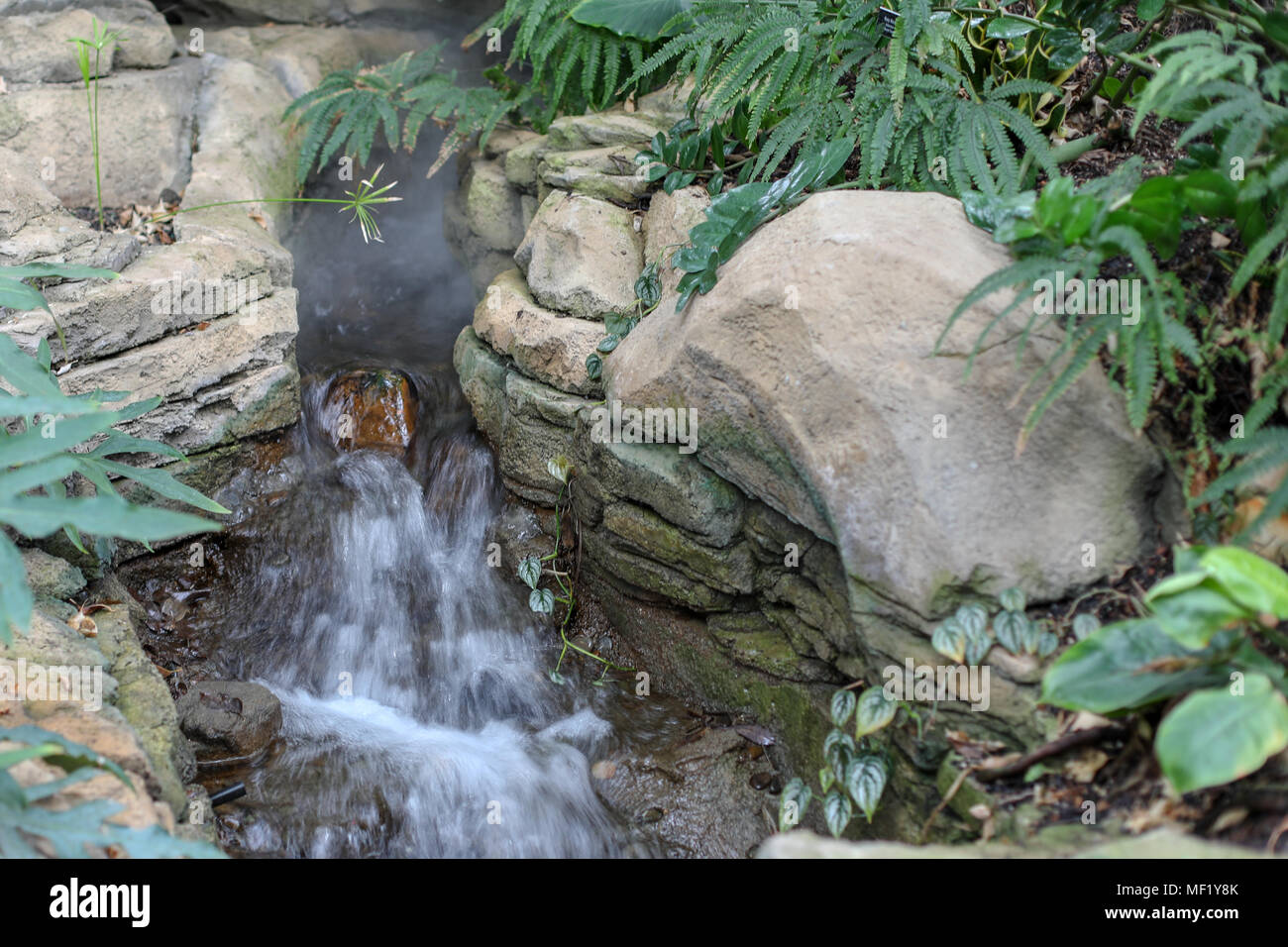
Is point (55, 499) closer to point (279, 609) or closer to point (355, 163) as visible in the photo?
point (279, 609)

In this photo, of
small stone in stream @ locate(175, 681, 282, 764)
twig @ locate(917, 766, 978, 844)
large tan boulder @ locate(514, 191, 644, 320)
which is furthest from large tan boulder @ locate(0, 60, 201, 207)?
twig @ locate(917, 766, 978, 844)

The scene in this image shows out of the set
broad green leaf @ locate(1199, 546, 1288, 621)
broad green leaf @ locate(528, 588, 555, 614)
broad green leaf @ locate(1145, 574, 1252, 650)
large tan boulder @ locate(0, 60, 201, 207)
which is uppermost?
large tan boulder @ locate(0, 60, 201, 207)

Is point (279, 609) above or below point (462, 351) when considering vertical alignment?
below

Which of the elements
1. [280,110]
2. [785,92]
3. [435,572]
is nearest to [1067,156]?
[785,92]

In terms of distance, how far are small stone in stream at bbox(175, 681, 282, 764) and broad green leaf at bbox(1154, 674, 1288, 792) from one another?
9.42 feet

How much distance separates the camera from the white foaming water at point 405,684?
3158 millimetres

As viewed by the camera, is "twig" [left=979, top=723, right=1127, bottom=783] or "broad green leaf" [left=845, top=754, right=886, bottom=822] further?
"broad green leaf" [left=845, top=754, right=886, bottom=822]

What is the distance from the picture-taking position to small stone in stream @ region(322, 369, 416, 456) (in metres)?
4.63

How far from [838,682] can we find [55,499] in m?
2.33

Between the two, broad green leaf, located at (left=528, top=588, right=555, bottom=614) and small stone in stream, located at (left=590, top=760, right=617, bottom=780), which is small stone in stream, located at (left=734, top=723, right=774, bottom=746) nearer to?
small stone in stream, located at (left=590, top=760, right=617, bottom=780)

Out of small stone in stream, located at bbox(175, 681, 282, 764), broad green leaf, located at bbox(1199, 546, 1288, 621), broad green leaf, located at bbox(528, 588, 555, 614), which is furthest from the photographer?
broad green leaf, located at bbox(528, 588, 555, 614)

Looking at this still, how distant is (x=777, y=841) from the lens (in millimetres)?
2078

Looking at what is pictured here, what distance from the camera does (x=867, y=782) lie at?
2.65 m

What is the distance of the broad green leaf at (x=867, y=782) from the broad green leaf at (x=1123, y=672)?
2.00 ft
